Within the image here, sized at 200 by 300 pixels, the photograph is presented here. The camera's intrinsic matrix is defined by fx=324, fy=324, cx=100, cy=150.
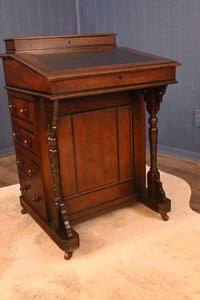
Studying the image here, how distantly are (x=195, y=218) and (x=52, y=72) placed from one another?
1.41 metres

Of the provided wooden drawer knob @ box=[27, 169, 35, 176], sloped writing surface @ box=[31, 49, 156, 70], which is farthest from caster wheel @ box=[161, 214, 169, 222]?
sloped writing surface @ box=[31, 49, 156, 70]

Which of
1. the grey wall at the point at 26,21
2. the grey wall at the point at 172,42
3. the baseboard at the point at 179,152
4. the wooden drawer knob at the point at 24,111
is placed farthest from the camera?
the grey wall at the point at 26,21

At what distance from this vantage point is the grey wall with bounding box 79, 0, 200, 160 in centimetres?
325

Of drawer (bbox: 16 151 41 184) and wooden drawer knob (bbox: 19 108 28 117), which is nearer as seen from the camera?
wooden drawer knob (bbox: 19 108 28 117)

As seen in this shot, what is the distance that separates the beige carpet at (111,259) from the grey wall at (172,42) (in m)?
1.27

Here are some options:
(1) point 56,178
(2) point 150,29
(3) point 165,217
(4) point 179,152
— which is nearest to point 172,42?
(2) point 150,29

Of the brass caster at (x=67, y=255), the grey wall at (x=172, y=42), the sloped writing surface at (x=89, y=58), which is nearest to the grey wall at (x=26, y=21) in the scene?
the grey wall at (x=172, y=42)

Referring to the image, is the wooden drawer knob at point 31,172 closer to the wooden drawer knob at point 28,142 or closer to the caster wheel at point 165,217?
the wooden drawer knob at point 28,142

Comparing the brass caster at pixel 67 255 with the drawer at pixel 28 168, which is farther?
the drawer at pixel 28 168

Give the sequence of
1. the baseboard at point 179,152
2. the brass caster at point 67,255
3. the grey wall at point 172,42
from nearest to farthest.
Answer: the brass caster at point 67,255 < the grey wall at point 172,42 < the baseboard at point 179,152

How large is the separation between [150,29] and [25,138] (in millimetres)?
2151

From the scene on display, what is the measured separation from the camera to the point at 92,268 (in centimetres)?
184

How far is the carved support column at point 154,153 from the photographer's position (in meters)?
2.21

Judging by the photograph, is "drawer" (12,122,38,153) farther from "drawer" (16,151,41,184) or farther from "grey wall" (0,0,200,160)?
"grey wall" (0,0,200,160)
